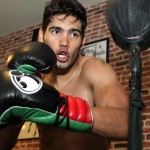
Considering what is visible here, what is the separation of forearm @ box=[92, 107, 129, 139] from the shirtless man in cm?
25

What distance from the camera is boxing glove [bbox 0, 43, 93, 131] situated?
805 mm

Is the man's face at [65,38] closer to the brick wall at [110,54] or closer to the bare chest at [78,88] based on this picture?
the bare chest at [78,88]

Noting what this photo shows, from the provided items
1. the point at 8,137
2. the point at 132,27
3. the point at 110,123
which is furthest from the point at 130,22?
the point at 8,137

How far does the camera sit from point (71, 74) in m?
1.68

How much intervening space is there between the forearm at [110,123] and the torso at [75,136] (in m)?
0.52

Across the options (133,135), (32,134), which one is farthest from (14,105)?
(32,134)

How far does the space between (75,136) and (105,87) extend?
363 millimetres

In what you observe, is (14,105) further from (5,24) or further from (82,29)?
(5,24)

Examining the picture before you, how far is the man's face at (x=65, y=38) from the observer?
1.53m

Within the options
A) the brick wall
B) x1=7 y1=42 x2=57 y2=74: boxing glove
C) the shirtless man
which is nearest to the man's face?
the shirtless man

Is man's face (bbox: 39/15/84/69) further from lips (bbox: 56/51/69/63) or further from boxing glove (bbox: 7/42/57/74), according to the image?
boxing glove (bbox: 7/42/57/74)

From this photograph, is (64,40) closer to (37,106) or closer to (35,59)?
(35,59)

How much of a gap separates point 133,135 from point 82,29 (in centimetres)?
104

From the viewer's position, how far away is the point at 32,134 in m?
3.69
